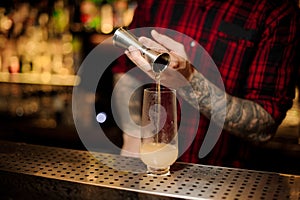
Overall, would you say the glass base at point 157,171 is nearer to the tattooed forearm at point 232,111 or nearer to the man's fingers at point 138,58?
the man's fingers at point 138,58

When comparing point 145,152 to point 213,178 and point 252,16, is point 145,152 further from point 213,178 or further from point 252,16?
point 252,16

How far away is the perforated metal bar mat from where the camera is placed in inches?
58.3

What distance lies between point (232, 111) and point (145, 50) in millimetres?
854

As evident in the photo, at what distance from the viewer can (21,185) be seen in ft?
5.17

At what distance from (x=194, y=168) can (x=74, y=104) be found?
272 centimetres

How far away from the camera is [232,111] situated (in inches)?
90.6

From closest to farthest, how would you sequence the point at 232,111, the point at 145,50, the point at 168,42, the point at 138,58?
the point at 145,50 < the point at 138,58 < the point at 168,42 < the point at 232,111

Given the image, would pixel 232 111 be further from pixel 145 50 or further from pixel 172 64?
pixel 145 50

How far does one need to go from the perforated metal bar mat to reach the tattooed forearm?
556 mm

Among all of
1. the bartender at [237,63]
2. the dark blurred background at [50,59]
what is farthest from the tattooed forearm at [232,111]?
the dark blurred background at [50,59]

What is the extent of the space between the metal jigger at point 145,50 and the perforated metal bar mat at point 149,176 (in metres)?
0.33

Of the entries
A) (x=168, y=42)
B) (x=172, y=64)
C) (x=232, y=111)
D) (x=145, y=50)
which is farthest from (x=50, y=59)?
(x=145, y=50)

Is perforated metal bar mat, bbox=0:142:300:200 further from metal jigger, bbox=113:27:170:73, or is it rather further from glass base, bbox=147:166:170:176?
metal jigger, bbox=113:27:170:73

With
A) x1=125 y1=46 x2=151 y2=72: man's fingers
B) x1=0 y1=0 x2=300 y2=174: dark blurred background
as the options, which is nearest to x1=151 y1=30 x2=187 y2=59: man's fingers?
x1=125 y1=46 x2=151 y2=72: man's fingers
